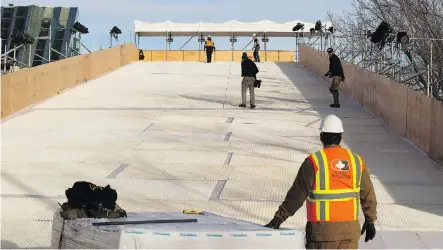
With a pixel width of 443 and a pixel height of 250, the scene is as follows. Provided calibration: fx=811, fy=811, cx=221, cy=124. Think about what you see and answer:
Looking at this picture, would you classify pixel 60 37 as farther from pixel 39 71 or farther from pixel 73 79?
pixel 39 71

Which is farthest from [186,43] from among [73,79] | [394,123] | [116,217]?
[116,217]

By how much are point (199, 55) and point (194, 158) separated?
40549 millimetres

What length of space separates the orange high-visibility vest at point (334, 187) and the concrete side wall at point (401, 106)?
28.5 ft

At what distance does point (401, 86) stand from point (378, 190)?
669cm

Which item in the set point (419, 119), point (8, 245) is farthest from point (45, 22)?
point (8, 245)

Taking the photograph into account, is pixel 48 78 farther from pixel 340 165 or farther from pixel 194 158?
Result: pixel 340 165

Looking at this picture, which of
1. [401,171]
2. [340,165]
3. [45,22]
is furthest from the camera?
[45,22]

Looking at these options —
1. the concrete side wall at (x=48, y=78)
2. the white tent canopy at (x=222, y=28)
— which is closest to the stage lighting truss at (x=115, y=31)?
the concrete side wall at (x=48, y=78)

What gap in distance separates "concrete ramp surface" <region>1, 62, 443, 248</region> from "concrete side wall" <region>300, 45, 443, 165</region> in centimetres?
29

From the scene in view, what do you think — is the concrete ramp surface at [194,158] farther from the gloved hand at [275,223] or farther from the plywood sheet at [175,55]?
the plywood sheet at [175,55]

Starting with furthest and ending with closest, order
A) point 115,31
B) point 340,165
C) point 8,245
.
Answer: point 115,31 → point 8,245 → point 340,165

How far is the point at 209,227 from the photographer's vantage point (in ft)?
19.4

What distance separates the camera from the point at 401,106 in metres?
18.1

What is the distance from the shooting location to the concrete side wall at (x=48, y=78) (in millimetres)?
20780
